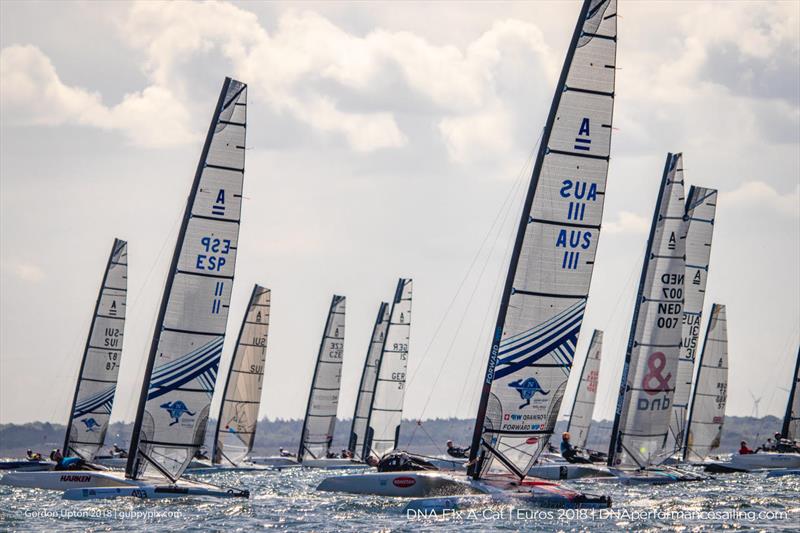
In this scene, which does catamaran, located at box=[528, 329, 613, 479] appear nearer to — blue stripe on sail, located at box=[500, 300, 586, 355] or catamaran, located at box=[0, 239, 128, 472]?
catamaran, located at box=[0, 239, 128, 472]

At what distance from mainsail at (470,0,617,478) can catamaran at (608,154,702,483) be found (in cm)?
1028

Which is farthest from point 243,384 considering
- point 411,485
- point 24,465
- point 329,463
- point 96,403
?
point 411,485

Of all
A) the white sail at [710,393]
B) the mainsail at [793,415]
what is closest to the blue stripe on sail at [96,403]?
the white sail at [710,393]

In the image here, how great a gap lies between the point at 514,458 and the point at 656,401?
10564 mm

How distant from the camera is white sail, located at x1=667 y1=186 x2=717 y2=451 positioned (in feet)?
125

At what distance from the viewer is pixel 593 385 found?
53.2 m

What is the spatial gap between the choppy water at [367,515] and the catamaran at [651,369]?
529 centimetres

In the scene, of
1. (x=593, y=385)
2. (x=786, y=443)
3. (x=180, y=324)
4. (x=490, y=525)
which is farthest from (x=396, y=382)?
(x=490, y=525)

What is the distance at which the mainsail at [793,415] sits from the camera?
43.1m

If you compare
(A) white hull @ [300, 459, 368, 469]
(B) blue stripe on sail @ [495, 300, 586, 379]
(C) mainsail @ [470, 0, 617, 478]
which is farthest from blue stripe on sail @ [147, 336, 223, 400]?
(A) white hull @ [300, 459, 368, 469]

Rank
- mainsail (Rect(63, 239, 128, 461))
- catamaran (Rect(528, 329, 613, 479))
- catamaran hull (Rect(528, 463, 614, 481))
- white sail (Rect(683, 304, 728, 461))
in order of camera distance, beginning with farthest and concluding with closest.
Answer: catamaran (Rect(528, 329, 613, 479)) → white sail (Rect(683, 304, 728, 461)) → mainsail (Rect(63, 239, 128, 461)) → catamaran hull (Rect(528, 463, 614, 481))

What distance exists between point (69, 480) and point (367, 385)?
31428 mm

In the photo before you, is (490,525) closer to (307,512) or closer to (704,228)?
(307,512)

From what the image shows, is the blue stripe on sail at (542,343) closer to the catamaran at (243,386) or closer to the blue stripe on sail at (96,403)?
the blue stripe on sail at (96,403)
